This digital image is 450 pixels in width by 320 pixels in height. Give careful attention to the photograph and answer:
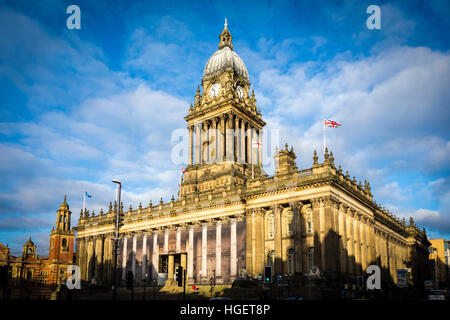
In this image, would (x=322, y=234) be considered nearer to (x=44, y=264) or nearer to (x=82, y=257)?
(x=82, y=257)

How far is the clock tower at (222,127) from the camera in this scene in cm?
8031

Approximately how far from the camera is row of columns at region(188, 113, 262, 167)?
82.6m

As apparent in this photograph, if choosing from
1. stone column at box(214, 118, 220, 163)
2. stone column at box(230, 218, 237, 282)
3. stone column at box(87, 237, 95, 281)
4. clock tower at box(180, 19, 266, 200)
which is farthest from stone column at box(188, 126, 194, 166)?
stone column at box(87, 237, 95, 281)

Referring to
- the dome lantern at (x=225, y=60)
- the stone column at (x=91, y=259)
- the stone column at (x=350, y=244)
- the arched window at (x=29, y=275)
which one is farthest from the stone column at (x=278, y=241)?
the arched window at (x=29, y=275)

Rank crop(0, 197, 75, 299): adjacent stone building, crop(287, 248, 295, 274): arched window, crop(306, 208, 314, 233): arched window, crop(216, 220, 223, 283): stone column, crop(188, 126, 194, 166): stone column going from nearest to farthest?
crop(306, 208, 314, 233): arched window < crop(287, 248, 295, 274): arched window < crop(216, 220, 223, 283): stone column < crop(188, 126, 194, 166): stone column < crop(0, 197, 75, 299): adjacent stone building

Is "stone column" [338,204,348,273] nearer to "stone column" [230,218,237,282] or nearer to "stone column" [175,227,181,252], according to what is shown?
"stone column" [230,218,237,282]

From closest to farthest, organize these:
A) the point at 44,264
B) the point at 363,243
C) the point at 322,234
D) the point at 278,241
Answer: the point at 322,234 < the point at 278,241 < the point at 363,243 < the point at 44,264

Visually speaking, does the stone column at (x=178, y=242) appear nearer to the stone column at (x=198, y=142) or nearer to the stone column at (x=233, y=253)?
the stone column at (x=233, y=253)

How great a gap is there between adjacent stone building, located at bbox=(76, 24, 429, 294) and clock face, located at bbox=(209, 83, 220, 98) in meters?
0.23

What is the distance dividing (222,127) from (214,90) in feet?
30.2

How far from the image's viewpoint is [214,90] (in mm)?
88125

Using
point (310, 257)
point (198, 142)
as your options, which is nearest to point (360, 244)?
point (310, 257)

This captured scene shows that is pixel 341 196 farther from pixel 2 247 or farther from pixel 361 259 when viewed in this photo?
pixel 2 247

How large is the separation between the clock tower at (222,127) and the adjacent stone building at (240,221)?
8.7 inches
